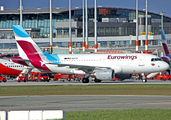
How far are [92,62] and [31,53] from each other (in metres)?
10.4

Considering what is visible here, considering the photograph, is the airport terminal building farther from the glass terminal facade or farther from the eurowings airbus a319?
the eurowings airbus a319

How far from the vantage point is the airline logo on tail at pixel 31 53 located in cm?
5684

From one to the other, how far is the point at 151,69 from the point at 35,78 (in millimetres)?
26683

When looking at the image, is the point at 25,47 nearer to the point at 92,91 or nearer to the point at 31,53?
the point at 31,53

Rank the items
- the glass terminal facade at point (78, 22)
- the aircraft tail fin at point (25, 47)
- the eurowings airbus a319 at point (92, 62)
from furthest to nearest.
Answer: the glass terminal facade at point (78, 22) < the aircraft tail fin at point (25, 47) < the eurowings airbus a319 at point (92, 62)

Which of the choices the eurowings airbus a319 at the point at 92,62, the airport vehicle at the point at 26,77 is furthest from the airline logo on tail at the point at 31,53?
the airport vehicle at the point at 26,77

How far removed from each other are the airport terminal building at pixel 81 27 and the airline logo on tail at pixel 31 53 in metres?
67.4

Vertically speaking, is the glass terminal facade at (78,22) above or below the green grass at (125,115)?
above

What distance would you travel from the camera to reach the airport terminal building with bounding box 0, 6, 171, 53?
5069 inches

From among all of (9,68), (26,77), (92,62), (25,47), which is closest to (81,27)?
(9,68)

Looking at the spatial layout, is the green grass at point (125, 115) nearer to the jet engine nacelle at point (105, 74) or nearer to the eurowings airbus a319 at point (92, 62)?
the jet engine nacelle at point (105, 74)

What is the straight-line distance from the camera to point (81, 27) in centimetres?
13700

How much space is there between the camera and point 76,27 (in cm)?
13600

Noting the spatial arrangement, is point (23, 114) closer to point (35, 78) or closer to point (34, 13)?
point (35, 78)
